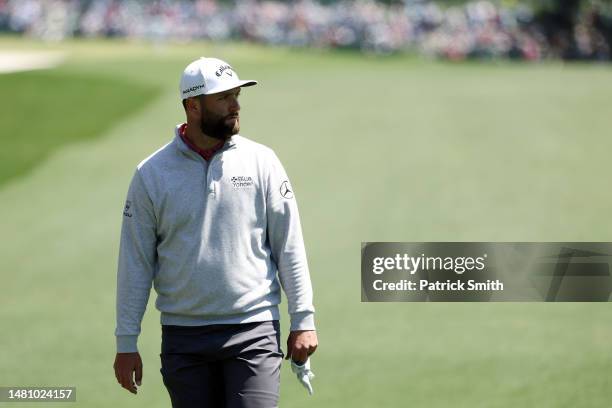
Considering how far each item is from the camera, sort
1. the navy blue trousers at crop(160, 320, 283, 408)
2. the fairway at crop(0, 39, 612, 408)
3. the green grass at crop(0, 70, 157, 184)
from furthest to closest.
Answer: the green grass at crop(0, 70, 157, 184), the fairway at crop(0, 39, 612, 408), the navy blue trousers at crop(160, 320, 283, 408)

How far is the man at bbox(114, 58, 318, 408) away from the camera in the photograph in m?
4.98

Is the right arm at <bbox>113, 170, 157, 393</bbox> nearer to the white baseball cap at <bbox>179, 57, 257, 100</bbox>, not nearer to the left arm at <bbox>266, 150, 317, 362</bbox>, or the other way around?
the white baseball cap at <bbox>179, 57, 257, 100</bbox>

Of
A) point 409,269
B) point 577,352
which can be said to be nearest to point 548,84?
point 409,269

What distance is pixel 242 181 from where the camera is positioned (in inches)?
197

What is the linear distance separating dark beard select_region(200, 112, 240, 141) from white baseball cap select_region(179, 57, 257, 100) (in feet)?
0.41

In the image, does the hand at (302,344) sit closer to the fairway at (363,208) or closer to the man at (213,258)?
the man at (213,258)

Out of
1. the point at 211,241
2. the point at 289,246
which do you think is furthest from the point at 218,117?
the point at 289,246

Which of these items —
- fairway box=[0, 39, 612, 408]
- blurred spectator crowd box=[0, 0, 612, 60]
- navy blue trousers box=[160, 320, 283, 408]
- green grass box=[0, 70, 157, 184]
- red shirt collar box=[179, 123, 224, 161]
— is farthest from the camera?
blurred spectator crowd box=[0, 0, 612, 60]

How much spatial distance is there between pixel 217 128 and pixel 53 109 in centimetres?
1934

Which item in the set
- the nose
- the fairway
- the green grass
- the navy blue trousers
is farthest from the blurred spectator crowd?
the navy blue trousers

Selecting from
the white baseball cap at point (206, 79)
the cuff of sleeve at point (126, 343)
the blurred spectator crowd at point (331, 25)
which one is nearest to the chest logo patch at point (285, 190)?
the white baseball cap at point (206, 79)

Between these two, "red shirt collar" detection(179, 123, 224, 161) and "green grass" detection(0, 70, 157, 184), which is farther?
"green grass" detection(0, 70, 157, 184)

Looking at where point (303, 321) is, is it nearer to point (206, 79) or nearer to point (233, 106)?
point (233, 106)

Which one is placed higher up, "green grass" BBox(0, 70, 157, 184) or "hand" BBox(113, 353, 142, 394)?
"green grass" BBox(0, 70, 157, 184)
